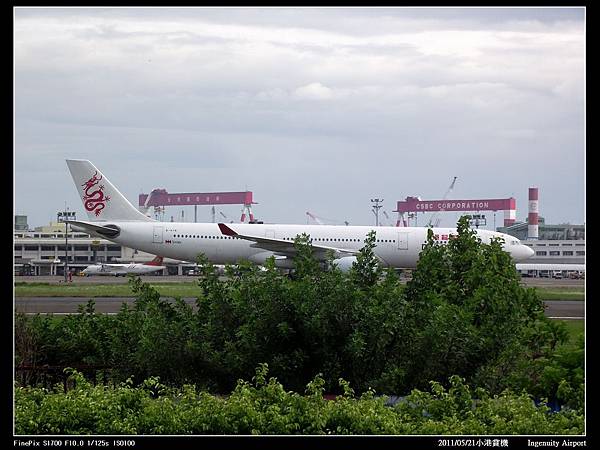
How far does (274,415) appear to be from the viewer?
10750 millimetres

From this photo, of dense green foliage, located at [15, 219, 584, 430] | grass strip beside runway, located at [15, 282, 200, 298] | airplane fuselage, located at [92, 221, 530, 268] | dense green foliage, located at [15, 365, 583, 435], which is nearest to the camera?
dense green foliage, located at [15, 365, 583, 435]

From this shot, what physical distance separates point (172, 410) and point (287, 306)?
3324mm

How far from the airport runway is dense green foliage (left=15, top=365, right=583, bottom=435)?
1668 centimetres

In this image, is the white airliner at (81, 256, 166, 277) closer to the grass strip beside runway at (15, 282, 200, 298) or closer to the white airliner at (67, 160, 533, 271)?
the white airliner at (67, 160, 533, 271)

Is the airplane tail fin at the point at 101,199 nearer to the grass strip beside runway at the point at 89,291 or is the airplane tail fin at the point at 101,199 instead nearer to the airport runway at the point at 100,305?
the grass strip beside runway at the point at 89,291

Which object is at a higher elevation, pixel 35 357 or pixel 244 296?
pixel 244 296

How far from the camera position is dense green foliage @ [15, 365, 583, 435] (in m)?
10.5

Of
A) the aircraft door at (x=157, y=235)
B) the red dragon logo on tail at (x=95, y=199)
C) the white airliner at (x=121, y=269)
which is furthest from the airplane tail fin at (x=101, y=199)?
the white airliner at (x=121, y=269)

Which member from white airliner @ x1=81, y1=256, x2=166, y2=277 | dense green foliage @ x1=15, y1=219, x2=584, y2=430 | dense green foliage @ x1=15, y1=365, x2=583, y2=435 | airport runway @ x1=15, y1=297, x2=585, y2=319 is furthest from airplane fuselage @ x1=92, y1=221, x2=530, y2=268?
white airliner @ x1=81, y1=256, x2=166, y2=277

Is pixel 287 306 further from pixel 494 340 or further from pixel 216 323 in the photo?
pixel 494 340

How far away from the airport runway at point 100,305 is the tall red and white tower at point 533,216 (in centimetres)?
8354

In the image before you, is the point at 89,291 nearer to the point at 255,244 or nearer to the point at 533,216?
the point at 255,244

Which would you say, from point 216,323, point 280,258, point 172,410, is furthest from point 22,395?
point 280,258
